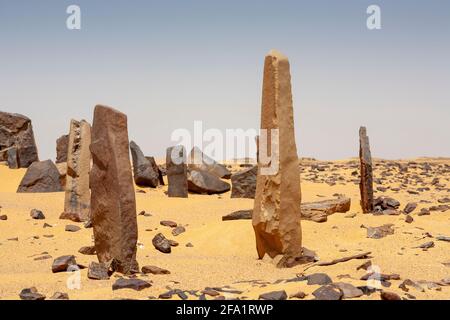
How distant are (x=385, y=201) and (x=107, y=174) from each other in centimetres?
714

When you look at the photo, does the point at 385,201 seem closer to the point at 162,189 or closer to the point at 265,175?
the point at 265,175

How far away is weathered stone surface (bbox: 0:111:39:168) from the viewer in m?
18.5

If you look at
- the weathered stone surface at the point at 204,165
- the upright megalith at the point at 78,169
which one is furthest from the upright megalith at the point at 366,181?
the weathered stone surface at the point at 204,165

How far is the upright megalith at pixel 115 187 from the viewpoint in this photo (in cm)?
655

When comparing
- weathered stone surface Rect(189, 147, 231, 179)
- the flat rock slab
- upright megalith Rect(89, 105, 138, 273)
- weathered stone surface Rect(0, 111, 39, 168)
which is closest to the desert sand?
the flat rock slab

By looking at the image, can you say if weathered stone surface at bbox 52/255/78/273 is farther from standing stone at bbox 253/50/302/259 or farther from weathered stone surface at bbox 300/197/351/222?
weathered stone surface at bbox 300/197/351/222

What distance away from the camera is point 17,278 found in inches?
242

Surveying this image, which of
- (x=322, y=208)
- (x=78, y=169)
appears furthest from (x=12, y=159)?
(x=322, y=208)

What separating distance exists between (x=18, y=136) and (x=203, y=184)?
7.41 meters

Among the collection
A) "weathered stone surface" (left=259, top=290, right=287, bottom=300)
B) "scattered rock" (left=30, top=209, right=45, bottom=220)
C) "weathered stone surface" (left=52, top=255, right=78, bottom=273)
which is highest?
"weathered stone surface" (left=259, top=290, right=287, bottom=300)

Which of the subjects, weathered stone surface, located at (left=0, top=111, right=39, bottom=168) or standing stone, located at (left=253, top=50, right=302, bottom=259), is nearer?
standing stone, located at (left=253, top=50, right=302, bottom=259)

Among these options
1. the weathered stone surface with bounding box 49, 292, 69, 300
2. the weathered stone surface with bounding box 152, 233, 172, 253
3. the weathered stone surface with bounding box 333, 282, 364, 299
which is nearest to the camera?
the weathered stone surface with bounding box 333, 282, 364, 299

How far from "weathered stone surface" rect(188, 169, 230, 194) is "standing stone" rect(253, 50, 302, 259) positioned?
311 inches

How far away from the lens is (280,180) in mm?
7277
